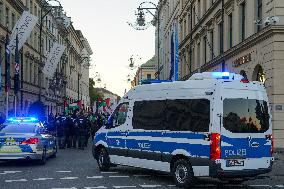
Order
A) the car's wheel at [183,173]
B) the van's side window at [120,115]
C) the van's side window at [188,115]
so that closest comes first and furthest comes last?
the van's side window at [188,115] → the car's wheel at [183,173] → the van's side window at [120,115]

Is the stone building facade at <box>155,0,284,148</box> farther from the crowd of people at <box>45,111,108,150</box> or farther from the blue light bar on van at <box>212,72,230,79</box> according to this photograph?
the blue light bar on van at <box>212,72,230,79</box>

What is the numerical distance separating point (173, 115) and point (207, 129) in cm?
137

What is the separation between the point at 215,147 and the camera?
10898 mm

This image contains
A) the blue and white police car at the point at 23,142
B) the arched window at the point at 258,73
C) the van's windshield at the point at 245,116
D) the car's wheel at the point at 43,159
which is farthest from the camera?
the arched window at the point at 258,73

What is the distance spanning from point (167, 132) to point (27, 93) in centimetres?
4093

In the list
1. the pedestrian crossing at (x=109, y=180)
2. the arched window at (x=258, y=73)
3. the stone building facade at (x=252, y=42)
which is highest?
the stone building facade at (x=252, y=42)

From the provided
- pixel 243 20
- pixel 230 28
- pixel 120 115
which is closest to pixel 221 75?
pixel 120 115

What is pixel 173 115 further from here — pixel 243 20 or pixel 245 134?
pixel 243 20

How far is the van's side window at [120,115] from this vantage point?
14.1 metres

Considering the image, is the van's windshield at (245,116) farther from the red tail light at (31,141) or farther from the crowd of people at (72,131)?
the crowd of people at (72,131)

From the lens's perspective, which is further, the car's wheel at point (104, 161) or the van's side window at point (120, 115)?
→ the car's wheel at point (104, 161)

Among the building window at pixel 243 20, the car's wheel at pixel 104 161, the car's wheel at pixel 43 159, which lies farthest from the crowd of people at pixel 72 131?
the building window at pixel 243 20

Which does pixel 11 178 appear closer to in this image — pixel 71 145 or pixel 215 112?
pixel 215 112

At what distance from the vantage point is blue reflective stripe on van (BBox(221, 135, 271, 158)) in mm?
10938
